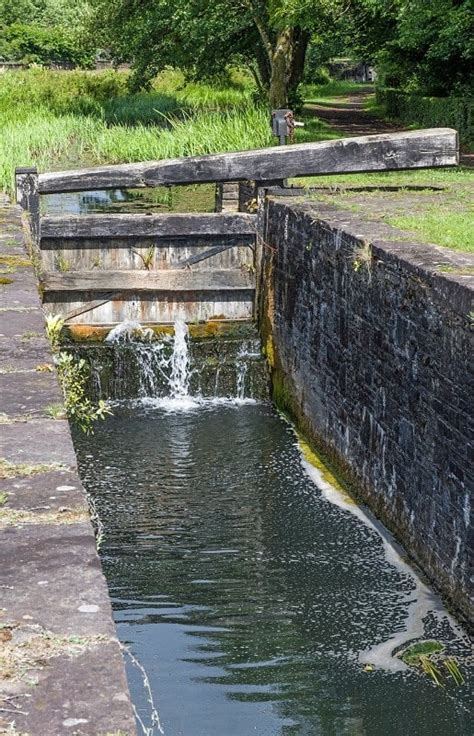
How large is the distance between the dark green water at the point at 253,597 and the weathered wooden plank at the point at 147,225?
7.12 ft

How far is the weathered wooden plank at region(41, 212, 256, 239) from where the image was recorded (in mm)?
11055

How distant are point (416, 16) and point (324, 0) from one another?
2.15 metres

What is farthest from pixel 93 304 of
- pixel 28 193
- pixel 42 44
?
pixel 42 44

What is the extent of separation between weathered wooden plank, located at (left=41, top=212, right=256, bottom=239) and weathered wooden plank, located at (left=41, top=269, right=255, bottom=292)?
0.36 meters

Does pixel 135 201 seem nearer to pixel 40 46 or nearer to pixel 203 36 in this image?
pixel 203 36

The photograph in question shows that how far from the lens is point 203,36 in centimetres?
2508

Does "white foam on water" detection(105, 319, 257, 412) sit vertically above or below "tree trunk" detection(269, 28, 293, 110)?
below

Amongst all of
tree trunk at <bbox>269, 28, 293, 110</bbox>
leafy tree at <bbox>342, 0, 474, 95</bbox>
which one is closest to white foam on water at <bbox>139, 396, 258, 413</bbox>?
leafy tree at <bbox>342, 0, 474, 95</bbox>

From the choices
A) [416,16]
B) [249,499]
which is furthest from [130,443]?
[416,16]

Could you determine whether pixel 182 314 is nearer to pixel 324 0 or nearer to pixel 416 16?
pixel 324 0

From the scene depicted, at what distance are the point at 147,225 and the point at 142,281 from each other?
20.9 inches

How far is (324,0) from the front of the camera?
20016mm

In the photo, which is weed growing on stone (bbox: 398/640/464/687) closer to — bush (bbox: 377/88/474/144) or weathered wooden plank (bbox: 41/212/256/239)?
weathered wooden plank (bbox: 41/212/256/239)

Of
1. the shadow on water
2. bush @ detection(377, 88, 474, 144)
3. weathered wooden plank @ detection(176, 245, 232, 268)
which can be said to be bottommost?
weathered wooden plank @ detection(176, 245, 232, 268)
